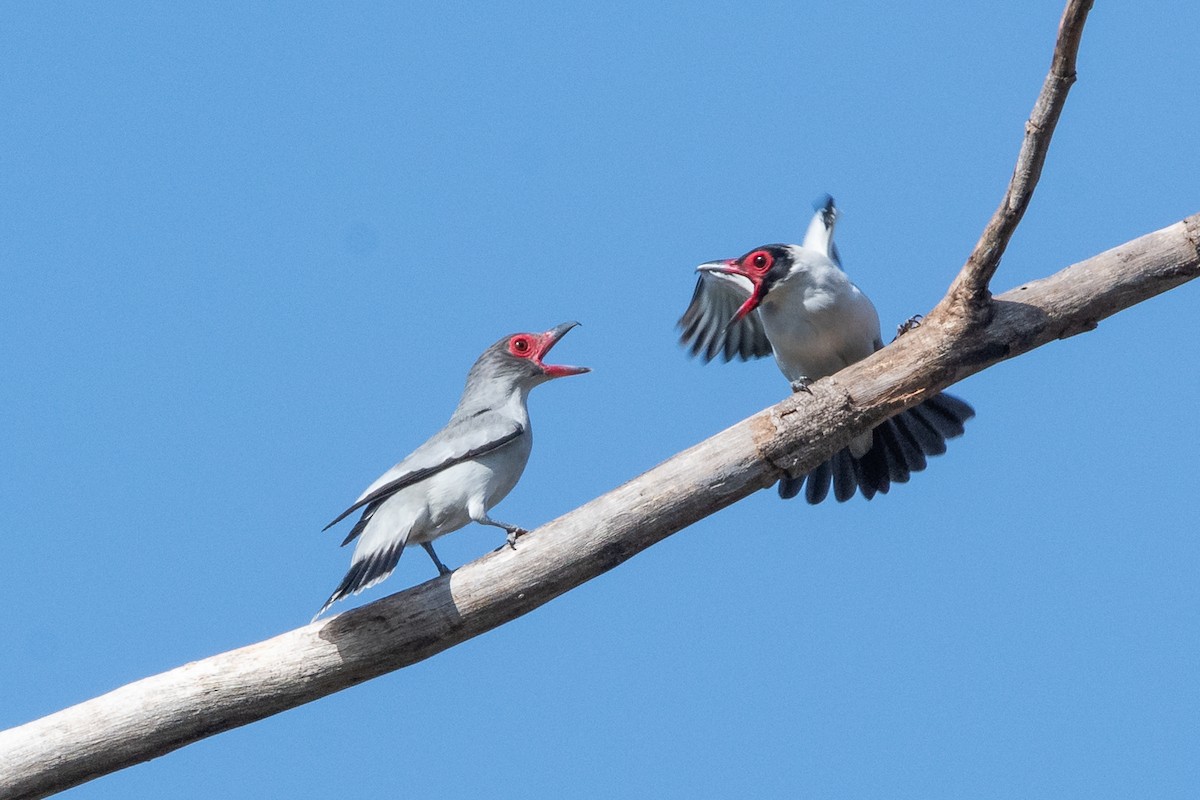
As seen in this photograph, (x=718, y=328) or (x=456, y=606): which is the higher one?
(x=718, y=328)

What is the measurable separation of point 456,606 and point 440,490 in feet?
2.51

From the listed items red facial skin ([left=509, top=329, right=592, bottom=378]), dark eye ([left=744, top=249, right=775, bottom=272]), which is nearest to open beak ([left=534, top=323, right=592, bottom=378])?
red facial skin ([left=509, top=329, right=592, bottom=378])

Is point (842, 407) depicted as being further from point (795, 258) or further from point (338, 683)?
point (338, 683)

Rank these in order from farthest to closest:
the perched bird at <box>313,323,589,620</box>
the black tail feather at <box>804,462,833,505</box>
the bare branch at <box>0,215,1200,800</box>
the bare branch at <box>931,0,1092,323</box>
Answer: the black tail feather at <box>804,462,833,505</box>
the perched bird at <box>313,323,589,620</box>
the bare branch at <box>0,215,1200,800</box>
the bare branch at <box>931,0,1092,323</box>

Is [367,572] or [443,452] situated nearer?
[367,572]

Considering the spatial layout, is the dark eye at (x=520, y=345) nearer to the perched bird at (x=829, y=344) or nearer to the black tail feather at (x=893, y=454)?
the perched bird at (x=829, y=344)

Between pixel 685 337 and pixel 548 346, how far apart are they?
195cm

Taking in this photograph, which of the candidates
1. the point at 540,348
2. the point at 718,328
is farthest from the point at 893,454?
the point at 540,348

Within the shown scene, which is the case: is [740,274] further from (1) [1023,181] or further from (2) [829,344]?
(1) [1023,181]

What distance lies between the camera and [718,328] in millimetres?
9680

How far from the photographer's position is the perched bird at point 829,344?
26.4 feet

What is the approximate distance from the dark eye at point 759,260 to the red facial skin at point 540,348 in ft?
3.82

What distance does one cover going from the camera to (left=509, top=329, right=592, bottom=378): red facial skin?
26.1 feet

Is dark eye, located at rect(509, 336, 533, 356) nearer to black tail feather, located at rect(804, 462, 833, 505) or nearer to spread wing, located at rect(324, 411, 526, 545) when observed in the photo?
spread wing, located at rect(324, 411, 526, 545)
